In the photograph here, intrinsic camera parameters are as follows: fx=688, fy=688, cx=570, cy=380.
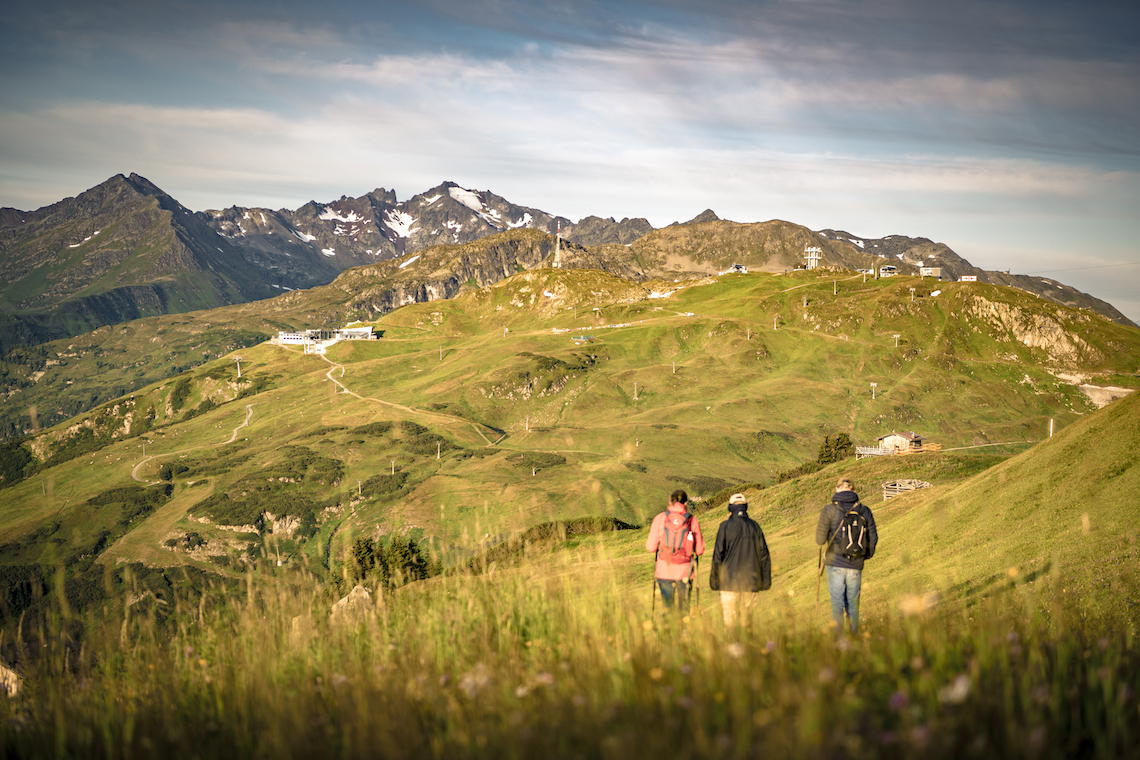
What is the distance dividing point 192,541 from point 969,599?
20908cm

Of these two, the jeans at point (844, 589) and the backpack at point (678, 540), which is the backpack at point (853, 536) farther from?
the backpack at point (678, 540)

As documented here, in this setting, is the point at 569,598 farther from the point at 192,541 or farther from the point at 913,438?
the point at 192,541

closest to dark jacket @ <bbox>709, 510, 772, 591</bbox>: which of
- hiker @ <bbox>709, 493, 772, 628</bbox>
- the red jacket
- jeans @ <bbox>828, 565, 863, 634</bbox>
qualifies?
hiker @ <bbox>709, 493, 772, 628</bbox>

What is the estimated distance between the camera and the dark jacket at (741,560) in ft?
40.2

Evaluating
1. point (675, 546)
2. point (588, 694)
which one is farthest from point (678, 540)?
point (588, 694)

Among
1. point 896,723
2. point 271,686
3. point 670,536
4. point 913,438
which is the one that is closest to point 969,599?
point 670,536

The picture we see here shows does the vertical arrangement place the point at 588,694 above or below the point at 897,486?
above

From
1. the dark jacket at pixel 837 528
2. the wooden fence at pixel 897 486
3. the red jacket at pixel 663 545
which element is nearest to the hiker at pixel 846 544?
the dark jacket at pixel 837 528

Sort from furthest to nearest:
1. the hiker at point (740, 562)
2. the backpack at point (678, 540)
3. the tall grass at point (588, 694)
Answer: the backpack at point (678, 540), the hiker at point (740, 562), the tall grass at point (588, 694)

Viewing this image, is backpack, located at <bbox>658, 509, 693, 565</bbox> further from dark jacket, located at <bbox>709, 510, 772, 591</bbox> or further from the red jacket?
dark jacket, located at <bbox>709, 510, 772, 591</bbox>

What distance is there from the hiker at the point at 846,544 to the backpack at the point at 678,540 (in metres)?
2.52

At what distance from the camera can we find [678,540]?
1248cm

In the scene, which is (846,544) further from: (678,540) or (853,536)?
(678,540)

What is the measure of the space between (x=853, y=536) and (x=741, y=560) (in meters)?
2.40
